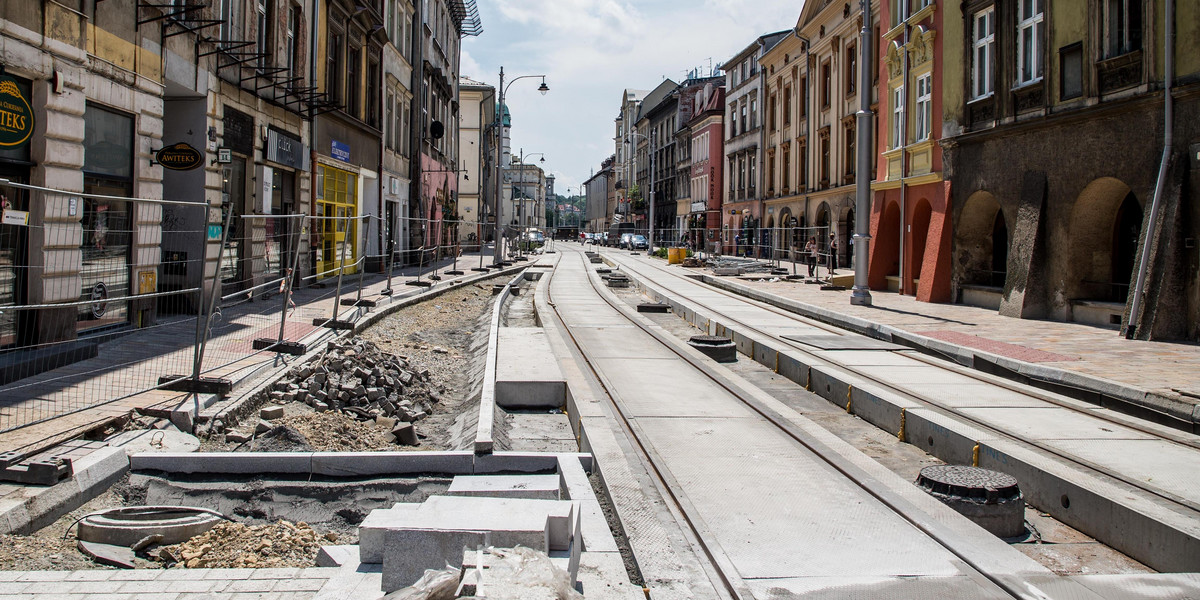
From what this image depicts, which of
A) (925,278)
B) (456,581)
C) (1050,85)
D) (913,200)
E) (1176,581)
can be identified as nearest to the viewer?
(456,581)

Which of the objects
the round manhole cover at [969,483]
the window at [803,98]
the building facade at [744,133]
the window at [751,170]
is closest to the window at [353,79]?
the round manhole cover at [969,483]

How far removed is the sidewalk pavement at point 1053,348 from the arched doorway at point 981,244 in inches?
48.7

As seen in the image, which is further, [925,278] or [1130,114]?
[925,278]

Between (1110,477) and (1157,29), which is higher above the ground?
(1157,29)

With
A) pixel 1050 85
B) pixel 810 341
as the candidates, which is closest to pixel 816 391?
pixel 810 341

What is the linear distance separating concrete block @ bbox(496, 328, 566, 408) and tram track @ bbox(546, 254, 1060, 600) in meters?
0.59

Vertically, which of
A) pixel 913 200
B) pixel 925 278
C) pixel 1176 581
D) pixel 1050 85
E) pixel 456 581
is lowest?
pixel 1176 581

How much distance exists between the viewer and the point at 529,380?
9703 millimetres

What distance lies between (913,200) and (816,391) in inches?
557

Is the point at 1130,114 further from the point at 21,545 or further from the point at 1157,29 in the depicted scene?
the point at 21,545

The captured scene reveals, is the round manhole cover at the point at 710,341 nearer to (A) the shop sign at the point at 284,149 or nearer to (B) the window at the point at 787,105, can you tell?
(A) the shop sign at the point at 284,149

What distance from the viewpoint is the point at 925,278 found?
21297 mm

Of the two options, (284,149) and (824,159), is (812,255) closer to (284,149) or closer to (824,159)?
(824,159)

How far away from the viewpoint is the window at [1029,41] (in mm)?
17000
